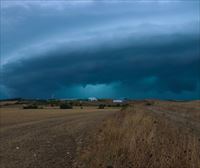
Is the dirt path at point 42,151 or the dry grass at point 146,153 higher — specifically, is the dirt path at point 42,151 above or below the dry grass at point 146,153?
below

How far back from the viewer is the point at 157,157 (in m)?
13.7

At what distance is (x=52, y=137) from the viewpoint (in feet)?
89.2

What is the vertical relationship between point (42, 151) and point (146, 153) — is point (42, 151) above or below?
below

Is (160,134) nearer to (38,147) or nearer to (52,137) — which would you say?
(38,147)

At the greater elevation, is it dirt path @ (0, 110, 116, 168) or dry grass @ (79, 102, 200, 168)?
dry grass @ (79, 102, 200, 168)

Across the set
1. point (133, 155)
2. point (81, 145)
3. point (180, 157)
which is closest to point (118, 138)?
point (81, 145)

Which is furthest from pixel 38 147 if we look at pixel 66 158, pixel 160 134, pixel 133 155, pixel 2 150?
pixel 133 155

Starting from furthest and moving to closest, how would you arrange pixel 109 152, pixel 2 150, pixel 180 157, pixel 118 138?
pixel 2 150 → pixel 118 138 → pixel 109 152 → pixel 180 157

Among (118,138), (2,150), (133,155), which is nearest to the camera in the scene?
(133,155)

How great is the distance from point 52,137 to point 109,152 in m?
11.0

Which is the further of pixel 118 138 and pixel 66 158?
pixel 118 138

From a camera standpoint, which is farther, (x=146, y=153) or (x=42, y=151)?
(x=42, y=151)

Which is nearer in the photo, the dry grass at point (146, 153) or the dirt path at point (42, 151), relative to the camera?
the dry grass at point (146, 153)

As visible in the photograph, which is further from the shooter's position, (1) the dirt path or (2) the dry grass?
(1) the dirt path
